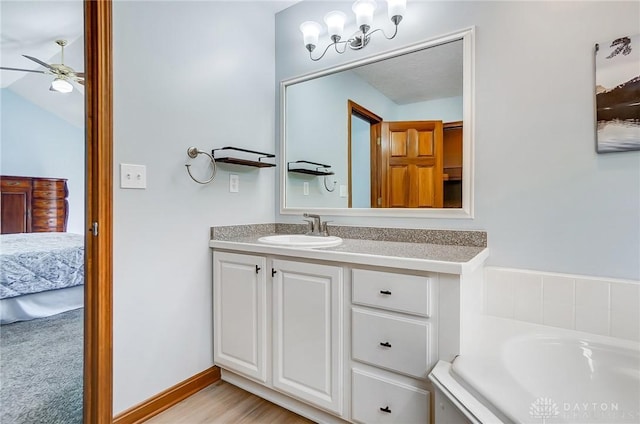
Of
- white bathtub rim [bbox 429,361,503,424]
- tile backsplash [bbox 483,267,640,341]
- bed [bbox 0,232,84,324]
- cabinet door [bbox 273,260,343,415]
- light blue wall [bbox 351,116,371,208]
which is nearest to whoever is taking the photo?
white bathtub rim [bbox 429,361,503,424]

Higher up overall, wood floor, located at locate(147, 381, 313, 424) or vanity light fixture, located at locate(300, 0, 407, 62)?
vanity light fixture, located at locate(300, 0, 407, 62)

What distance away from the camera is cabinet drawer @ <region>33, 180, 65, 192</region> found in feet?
11.3

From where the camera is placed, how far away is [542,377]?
3.77 feet

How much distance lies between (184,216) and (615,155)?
2.01m

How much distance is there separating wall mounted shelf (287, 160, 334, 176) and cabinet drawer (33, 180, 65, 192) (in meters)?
3.10

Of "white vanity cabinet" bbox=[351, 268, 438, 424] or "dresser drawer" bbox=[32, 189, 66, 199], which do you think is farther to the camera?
"dresser drawer" bbox=[32, 189, 66, 199]

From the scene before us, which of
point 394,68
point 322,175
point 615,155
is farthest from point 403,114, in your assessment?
point 615,155

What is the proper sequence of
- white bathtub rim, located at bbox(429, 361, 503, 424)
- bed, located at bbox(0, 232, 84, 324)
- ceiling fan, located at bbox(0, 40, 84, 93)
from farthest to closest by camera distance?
bed, located at bbox(0, 232, 84, 324) → ceiling fan, located at bbox(0, 40, 84, 93) → white bathtub rim, located at bbox(429, 361, 503, 424)

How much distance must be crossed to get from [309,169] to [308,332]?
116 centimetres

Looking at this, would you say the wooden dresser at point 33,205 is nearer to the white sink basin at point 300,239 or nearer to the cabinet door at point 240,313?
the cabinet door at point 240,313

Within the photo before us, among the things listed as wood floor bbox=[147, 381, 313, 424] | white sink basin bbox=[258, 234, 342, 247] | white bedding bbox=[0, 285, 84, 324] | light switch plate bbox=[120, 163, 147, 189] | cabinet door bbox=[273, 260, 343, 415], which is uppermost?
light switch plate bbox=[120, 163, 147, 189]

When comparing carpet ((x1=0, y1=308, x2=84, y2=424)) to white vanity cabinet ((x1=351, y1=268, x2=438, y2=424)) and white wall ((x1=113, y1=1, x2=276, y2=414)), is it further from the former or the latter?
white vanity cabinet ((x1=351, y1=268, x2=438, y2=424))

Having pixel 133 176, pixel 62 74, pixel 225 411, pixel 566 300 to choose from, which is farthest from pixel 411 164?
pixel 62 74

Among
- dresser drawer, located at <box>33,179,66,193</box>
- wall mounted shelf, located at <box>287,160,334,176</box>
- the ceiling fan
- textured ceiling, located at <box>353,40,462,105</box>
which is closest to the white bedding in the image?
dresser drawer, located at <box>33,179,66,193</box>
